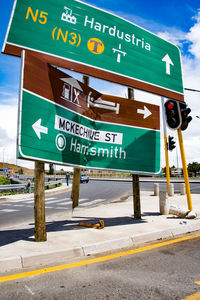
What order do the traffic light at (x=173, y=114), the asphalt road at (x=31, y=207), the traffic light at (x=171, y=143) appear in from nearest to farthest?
the traffic light at (x=173, y=114) → the asphalt road at (x=31, y=207) → the traffic light at (x=171, y=143)

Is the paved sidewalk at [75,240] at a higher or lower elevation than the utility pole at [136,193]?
lower

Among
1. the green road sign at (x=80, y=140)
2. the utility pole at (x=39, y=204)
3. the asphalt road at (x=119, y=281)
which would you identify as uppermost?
the green road sign at (x=80, y=140)

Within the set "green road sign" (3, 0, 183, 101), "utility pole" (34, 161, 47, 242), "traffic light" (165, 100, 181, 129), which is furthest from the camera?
"traffic light" (165, 100, 181, 129)

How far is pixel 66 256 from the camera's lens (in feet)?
A: 13.9

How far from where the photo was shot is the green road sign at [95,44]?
17.6 feet

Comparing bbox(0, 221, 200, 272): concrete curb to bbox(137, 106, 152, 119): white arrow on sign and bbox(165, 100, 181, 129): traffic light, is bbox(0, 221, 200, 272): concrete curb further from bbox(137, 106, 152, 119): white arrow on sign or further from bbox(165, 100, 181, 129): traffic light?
bbox(165, 100, 181, 129): traffic light

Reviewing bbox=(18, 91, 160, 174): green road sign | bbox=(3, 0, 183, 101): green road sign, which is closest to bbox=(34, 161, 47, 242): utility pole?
bbox=(18, 91, 160, 174): green road sign

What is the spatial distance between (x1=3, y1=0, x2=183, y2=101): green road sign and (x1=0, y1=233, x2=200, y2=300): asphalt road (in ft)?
13.9

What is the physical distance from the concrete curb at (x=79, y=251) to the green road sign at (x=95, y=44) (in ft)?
12.8

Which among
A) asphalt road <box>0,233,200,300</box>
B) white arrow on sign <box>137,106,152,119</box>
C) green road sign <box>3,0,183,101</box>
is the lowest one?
asphalt road <box>0,233,200,300</box>

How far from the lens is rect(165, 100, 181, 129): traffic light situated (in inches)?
317

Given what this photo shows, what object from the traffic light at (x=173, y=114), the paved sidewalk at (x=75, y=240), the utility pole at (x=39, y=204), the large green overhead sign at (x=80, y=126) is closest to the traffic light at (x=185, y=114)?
the traffic light at (x=173, y=114)

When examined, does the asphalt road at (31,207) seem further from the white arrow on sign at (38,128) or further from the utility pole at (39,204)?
the white arrow on sign at (38,128)

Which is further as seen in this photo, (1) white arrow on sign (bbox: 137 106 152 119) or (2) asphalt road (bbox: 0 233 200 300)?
(1) white arrow on sign (bbox: 137 106 152 119)
